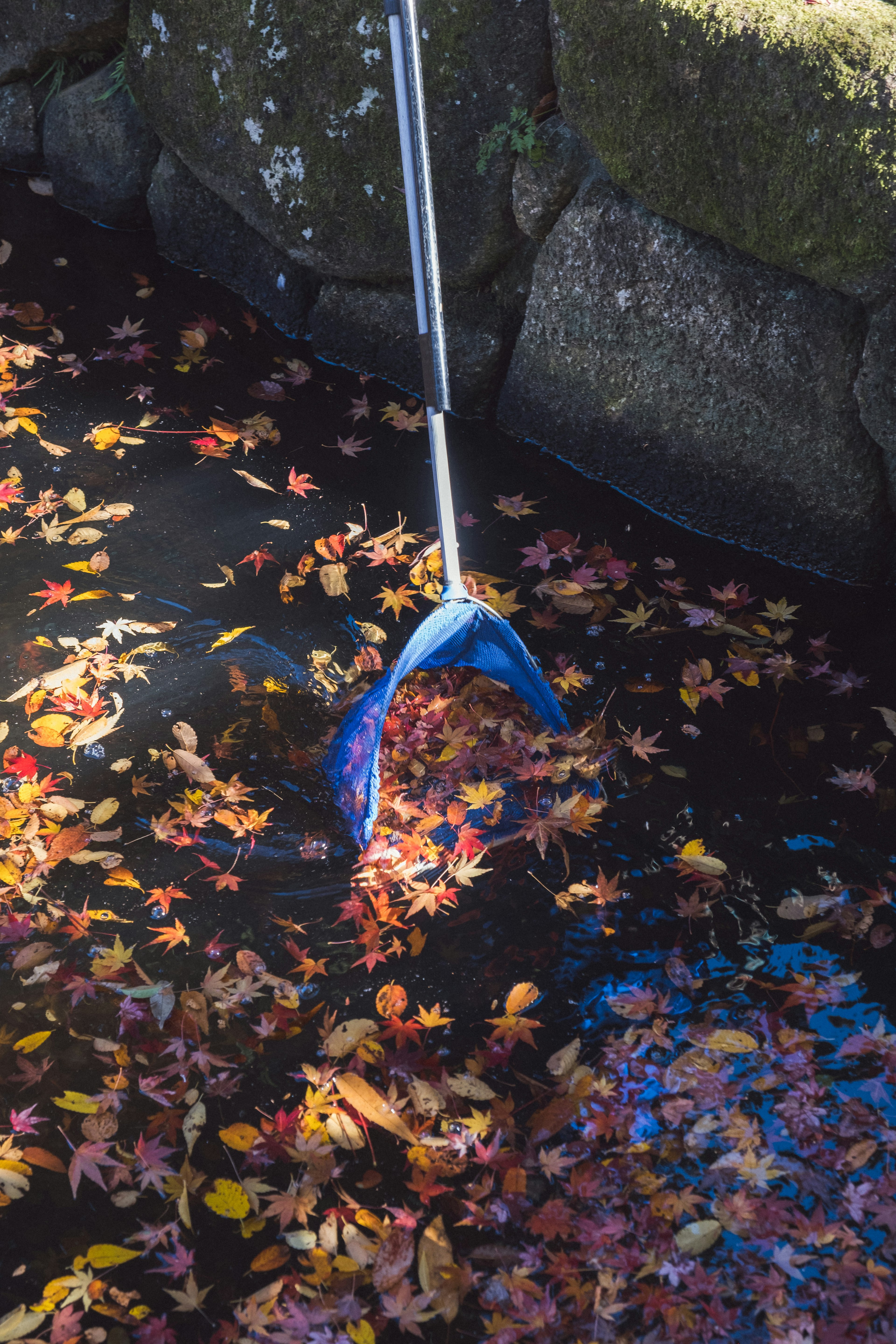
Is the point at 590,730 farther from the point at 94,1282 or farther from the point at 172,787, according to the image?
the point at 94,1282

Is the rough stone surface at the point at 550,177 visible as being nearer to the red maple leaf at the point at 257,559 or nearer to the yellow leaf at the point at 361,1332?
the red maple leaf at the point at 257,559

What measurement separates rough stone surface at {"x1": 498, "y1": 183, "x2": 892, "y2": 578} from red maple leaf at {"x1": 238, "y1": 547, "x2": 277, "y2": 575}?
133cm

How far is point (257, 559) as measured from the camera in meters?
3.52

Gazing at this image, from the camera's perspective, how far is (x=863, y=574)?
3.37m

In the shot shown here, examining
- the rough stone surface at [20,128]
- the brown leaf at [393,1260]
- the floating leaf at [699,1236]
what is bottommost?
the floating leaf at [699,1236]

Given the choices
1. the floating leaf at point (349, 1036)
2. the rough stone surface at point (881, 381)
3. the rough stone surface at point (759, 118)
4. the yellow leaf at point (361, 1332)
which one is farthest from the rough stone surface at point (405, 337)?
the yellow leaf at point (361, 1332)

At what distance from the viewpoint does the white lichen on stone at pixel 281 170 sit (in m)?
3.96

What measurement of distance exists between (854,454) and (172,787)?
2479 mm

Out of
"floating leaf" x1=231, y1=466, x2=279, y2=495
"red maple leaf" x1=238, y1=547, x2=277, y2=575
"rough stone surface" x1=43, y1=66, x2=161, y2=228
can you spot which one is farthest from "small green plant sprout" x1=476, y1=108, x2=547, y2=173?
"rough stone surface" x1=43, y1=66, x2=161, y2=228

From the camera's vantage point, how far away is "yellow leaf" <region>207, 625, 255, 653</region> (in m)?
3.21

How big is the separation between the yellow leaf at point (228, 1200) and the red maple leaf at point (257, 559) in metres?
2.11

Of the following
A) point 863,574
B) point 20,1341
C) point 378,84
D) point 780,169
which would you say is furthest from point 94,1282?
point 378,84

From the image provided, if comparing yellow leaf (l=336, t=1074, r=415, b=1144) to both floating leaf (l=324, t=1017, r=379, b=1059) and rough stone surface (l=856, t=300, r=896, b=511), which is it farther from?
rough stone surface (l=856, t=300, r=896, b=511)

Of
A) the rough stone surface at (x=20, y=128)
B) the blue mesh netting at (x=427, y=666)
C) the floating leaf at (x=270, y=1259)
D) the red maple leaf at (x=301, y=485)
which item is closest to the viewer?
the floating leaf at (x=270, y=1259)
